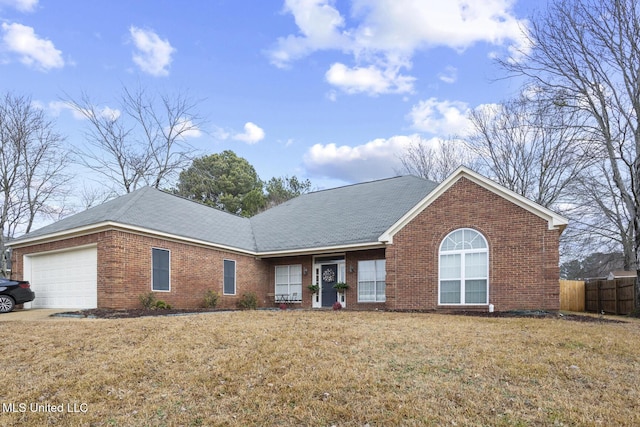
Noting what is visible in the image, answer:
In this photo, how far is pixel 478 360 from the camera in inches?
258

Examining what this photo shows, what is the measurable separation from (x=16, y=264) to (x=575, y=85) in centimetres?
2297

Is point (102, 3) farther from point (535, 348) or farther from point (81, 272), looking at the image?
point (535, 348)

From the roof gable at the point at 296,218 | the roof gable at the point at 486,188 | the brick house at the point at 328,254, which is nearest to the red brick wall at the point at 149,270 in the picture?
the brick house at the point at 328,254

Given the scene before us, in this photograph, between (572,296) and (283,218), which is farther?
(572,296)

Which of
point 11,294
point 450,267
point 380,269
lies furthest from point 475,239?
point 11,294

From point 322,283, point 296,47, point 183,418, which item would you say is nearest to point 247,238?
point 322,283

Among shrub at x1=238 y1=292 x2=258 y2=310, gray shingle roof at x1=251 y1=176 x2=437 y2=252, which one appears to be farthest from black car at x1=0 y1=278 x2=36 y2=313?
gray shingle roof at x1=251 y1=176 x2=437 y2=252

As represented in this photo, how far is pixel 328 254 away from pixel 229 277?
4.31 m

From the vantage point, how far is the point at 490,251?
1362 cm

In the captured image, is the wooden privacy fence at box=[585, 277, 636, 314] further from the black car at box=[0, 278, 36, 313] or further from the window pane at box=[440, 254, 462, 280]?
the black car at box=[0, 278, 36, 313]

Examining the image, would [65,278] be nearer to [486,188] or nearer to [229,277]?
[229,277]

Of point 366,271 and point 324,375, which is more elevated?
point 366,271

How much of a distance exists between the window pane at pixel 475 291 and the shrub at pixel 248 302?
29.0ft

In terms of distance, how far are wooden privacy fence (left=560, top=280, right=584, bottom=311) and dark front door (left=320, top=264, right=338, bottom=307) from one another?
41.1ft
